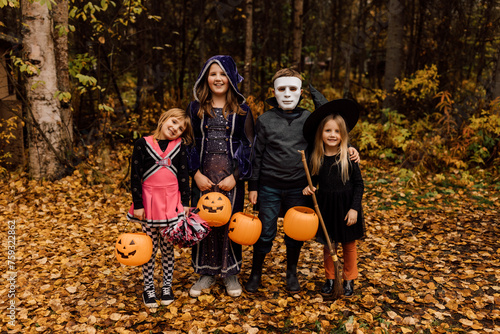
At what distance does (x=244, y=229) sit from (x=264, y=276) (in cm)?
114

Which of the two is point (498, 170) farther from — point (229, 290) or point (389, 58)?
point (229, 290)

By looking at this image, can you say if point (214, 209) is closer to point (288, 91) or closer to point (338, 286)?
point (288, 91)

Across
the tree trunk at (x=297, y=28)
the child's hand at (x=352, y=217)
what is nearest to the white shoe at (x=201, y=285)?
the child's hand at (x=352, y=217)

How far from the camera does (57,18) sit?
6184mm

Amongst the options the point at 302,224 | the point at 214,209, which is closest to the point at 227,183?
the point at 214,209

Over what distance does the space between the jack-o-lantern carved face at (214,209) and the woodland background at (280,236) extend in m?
0.92

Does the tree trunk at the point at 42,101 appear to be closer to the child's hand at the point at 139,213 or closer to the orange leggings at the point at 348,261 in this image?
the child's hand at the point at 139,213

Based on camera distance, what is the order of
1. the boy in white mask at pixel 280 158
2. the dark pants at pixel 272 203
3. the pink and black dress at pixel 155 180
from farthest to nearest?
the dark pants at pixel 272 203 → the boy in white mask at pixel 280 158 → the pink and black dress at pixel 155 180

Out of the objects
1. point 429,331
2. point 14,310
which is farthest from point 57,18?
point 429,331

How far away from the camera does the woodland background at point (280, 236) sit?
3303 mm

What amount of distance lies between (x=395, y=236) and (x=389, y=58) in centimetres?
635

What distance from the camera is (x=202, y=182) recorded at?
3420mm

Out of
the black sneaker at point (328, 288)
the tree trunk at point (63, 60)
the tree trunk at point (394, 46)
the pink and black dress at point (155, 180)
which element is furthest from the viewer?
the tree trunk at point (394, 46)

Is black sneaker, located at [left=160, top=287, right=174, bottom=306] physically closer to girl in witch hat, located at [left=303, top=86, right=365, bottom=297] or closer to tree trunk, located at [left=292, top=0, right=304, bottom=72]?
girl in witch hat, located at [left=303, top=86, right=365, bottom=297]
